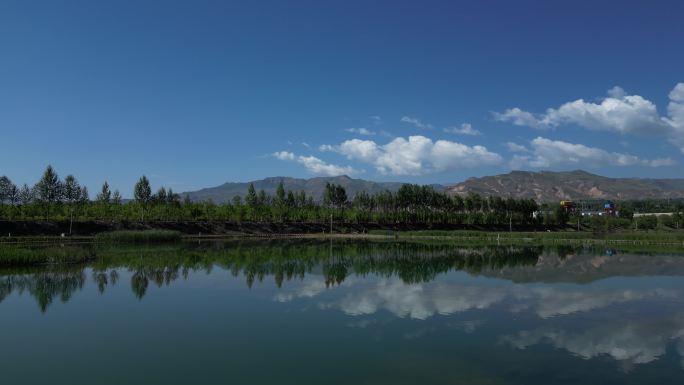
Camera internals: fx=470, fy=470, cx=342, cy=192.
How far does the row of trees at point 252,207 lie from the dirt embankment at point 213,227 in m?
1.90

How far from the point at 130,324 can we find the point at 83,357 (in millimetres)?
3712

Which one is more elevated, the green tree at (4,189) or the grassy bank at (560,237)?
the green tree at (4,189)

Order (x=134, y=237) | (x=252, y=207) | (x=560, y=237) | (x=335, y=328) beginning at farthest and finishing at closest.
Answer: (x=252, y=207) → (x=560, y=237) → (x=134, y=237) → (x=335, y=328)

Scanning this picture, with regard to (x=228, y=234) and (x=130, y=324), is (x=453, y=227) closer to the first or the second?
(x=228, y=234)

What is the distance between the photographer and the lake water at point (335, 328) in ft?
34.8

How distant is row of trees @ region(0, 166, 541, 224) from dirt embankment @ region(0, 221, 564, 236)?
1905mm

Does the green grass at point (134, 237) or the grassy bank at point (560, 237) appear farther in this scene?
the grassy bank at point (560, 237)

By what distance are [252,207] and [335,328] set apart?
7904 cm

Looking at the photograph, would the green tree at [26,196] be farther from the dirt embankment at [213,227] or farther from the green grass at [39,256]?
the green grass at [39,256]

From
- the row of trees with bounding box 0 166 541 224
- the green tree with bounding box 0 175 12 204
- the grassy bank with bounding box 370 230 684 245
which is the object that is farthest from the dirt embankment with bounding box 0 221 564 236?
the green tree with bounding box 0 175 12 204

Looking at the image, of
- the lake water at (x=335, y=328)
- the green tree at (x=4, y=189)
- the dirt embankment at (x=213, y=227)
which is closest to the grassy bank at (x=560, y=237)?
the dirt embankment at (x=213, y=227)

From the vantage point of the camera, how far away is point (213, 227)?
7888cm

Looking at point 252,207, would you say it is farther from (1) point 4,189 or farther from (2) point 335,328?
(2) point 335,328

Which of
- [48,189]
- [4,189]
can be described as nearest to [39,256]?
[48,189]
